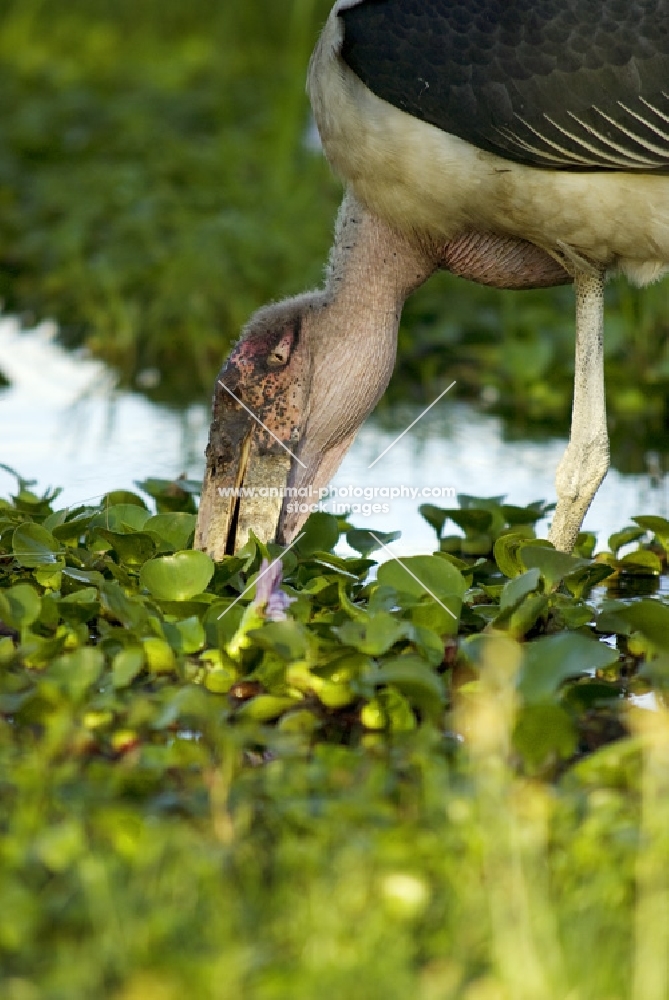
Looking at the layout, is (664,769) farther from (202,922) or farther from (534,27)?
(534,27)

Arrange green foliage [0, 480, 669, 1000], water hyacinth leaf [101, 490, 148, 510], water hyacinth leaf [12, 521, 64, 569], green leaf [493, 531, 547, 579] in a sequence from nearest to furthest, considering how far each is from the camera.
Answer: green foliage [0, 480, 669, 1000]
water hyacinth leaf [12, 521, 64, 569]
green leaf [493, 531, 547, 579]
water hyacinth leaf [101, 490, 148, 510]

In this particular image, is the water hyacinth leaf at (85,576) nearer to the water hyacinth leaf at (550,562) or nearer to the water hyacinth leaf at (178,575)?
the water hyacinth leaf at (178,575)

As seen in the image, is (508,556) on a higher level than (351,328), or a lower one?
lower

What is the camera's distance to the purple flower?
3.85 metres

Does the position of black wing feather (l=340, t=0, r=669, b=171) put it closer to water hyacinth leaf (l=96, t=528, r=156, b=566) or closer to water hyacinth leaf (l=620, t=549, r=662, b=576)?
water hyacinth leaf (l=620, t=549, r=662, b=576)

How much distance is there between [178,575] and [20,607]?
449mm

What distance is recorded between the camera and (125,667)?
3.43m

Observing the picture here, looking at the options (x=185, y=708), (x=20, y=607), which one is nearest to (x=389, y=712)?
(x=185, y=708)

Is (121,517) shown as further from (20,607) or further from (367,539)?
(20,607)

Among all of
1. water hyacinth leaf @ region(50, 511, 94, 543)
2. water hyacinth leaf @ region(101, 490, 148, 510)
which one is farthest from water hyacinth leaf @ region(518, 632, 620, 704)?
water hyacinth leaf @ region(101, 490, 148, 510)

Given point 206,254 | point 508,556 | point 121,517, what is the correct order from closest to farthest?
point 508,556 < point 121,517 < point 206,254

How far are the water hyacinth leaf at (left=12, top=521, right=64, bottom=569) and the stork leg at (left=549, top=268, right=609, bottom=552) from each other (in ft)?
4.74

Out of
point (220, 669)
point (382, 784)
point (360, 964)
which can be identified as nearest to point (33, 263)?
point (220, 669)

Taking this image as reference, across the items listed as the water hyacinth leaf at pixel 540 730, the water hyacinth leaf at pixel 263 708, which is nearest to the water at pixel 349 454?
the water hyacinth leaf at pixel 263 708
